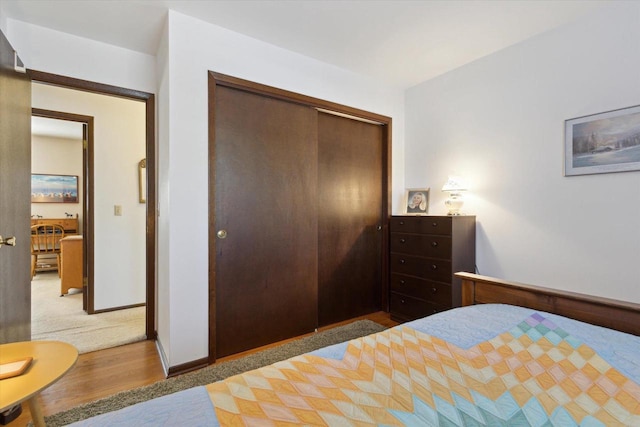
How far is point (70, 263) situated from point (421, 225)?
4240 mm

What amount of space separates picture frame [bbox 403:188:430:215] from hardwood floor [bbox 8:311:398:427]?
5.85 feet

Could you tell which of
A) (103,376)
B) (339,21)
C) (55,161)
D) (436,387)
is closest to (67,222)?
(55,161)

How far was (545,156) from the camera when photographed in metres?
2.33

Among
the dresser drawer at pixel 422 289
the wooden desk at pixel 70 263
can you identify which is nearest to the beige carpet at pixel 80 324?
the wooden desk at pixel 70 263

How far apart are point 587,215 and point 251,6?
8.82 feet

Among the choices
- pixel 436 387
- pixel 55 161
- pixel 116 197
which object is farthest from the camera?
pixel 55 161

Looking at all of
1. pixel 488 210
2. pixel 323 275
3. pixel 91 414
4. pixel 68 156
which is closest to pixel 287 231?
pixel 323 275

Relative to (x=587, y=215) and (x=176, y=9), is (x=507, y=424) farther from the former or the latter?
(x=176, y=9)

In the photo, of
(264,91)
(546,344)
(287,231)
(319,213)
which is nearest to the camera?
(546,344)

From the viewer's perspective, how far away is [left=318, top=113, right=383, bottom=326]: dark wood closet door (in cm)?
288

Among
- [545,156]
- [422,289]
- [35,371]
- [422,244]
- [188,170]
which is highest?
[545,156]

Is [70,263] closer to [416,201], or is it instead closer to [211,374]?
[211,374]

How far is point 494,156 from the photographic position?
104 inches

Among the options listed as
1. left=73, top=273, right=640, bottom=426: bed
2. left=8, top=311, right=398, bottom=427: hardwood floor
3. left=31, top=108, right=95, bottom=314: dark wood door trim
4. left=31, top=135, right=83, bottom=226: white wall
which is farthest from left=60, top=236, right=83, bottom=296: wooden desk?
left=73, top=273, right=640, bottom=426: bed
